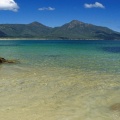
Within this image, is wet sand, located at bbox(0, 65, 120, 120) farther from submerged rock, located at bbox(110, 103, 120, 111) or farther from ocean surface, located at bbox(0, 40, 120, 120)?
submerged rock, located at bbox(110, 103, 120, 111)

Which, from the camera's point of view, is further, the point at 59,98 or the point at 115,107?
the point at 59,98

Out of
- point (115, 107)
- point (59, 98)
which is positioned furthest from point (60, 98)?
point (115, 107)

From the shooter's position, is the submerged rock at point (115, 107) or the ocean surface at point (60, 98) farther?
the submerged rock at point (115, 107)

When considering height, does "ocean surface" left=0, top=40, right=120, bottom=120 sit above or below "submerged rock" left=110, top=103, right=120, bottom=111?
below

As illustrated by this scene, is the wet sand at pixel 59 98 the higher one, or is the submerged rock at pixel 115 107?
the submerged rock at pixel 115 107

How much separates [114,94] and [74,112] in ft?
14.7

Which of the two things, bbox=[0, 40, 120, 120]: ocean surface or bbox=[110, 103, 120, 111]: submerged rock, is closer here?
bbox=[0, 40, 120, 120]: ocean surface

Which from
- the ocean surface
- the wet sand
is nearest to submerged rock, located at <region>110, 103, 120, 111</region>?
the ocean surface

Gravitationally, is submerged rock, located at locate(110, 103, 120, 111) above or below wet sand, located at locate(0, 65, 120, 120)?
above

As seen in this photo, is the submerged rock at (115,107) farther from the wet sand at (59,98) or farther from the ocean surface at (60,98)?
the wet sand at (59,98)

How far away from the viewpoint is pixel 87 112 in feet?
42.5

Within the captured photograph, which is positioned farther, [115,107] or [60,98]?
[60,98]

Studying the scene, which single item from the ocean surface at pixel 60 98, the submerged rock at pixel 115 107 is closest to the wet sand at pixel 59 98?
the ocean surface at pixel 60 98

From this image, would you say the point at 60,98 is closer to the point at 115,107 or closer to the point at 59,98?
the point at 59,98
